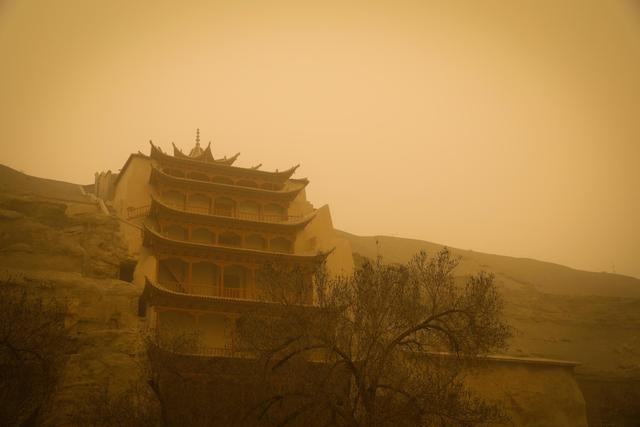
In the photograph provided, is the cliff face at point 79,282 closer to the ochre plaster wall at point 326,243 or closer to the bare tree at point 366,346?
the bare tree at point 366,346

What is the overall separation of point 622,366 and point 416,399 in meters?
26.2

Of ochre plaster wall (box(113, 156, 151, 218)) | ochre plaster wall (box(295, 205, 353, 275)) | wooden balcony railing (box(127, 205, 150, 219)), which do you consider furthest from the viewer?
ochre plaster wall (box(295, 205, 353, 275))

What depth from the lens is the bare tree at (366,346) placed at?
1577 centimetres

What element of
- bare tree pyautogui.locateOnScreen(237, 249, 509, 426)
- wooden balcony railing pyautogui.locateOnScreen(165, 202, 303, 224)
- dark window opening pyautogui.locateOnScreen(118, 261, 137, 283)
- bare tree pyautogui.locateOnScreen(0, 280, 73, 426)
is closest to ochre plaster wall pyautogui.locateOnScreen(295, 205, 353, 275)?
wooden balcony railing pyautogui.locateOnScreen(165, 202, 303, 224)

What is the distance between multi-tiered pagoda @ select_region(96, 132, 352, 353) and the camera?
91.5 ft

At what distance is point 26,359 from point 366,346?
33.3ft

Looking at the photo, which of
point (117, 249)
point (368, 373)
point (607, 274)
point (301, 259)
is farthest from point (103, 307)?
point (607, 274)

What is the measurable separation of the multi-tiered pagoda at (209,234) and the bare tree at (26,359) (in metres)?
6.36

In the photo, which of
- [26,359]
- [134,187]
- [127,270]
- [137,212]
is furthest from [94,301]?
[134,187]

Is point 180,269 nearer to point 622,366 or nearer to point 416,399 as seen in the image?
point 416,399

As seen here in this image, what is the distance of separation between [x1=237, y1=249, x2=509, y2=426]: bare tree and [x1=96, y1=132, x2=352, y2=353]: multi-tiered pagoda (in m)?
8.63

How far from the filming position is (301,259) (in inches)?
1221

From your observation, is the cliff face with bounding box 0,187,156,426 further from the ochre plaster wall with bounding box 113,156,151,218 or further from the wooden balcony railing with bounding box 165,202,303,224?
the wooden balcony railing with bounding box 165,202,303,224

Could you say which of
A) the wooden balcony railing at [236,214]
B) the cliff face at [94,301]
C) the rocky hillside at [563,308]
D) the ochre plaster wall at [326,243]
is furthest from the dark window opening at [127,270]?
the rocky hillside at [563,308]
